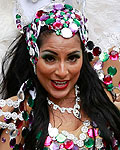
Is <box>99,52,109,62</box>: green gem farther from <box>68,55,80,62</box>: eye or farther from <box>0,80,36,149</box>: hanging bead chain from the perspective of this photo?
<box>0,80,36,149</box>: hanging bead chain

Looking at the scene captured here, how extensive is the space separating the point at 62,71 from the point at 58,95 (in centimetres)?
14

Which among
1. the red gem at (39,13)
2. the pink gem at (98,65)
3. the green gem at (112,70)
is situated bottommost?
the green gem at (112,70)

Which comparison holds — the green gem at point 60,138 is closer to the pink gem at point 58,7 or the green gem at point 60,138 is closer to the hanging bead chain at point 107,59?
the hanging bead chain at point 107,59

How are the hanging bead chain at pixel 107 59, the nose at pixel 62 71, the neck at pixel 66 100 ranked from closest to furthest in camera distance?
1. the nose at pixel 62 71
2. the neck at pixel 66 100
3. the hanging bead chain at pixel 107 59

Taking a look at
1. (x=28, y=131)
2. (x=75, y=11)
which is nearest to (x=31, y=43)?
(x=75, y=11)

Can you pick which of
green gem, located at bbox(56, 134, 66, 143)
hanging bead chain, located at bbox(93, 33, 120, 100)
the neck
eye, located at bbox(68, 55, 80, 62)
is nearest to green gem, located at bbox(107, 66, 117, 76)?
hanging bead chain, located at bbox(93, 33, 120, 100)

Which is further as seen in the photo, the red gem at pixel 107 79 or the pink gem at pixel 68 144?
the red gem at pixel 107 79

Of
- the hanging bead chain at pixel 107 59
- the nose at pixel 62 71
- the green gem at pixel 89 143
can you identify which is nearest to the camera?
the nose at pixel 62 71

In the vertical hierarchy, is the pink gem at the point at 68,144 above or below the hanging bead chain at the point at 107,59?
below

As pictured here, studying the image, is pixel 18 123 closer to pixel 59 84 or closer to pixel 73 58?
pixel 59 84

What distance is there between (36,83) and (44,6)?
1.22 feet

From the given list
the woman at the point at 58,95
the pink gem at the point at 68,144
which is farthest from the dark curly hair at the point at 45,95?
the pink gem at the point at 68,144

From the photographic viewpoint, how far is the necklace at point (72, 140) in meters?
2.19

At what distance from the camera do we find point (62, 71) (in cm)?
210
